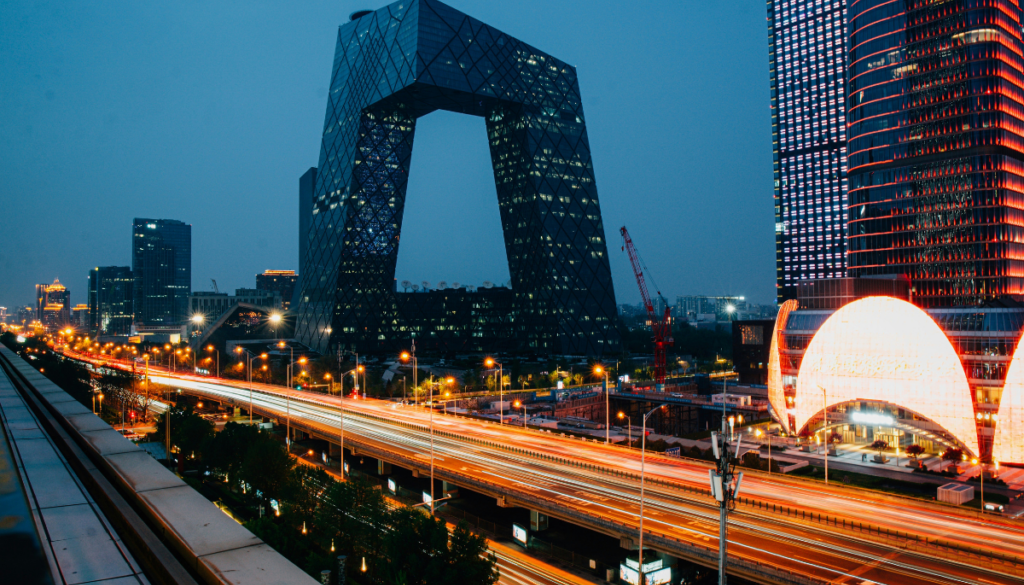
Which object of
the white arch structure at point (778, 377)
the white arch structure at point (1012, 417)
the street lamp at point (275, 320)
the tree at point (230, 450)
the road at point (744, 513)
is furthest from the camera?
the street lamp at point (275, 320)

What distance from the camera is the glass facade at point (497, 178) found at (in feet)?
487

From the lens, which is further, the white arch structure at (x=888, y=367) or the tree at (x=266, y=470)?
the white arch structure at (x=888, y=367)

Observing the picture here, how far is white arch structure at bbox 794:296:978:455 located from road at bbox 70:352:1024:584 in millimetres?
31597

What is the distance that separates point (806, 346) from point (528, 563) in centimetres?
6221

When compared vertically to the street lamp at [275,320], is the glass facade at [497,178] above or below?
above

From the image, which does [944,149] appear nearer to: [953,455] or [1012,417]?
[1012,417]

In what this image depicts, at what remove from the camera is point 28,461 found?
13023mm

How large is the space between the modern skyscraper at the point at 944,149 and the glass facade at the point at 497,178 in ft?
206

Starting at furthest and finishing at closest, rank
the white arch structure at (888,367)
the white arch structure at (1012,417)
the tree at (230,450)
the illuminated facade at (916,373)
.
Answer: the white arch structure at (888,367) < the illuminated facade at (916,373) < the white arch structure at (1012,417) < the tree at (230,450)

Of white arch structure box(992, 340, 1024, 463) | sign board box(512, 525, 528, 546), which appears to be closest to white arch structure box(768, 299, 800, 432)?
white arch structure box(992, 340, 1024, 463)

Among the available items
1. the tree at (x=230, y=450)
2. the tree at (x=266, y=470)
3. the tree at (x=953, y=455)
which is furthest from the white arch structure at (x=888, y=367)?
the tree at (x=230, y=450)

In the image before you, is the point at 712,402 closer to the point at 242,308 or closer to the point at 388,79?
the point at 388,79

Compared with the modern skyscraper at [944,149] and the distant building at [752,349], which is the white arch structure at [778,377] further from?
the modern skyscraper at [944,149]

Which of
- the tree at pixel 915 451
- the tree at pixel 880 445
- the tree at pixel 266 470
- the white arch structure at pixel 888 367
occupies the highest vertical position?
the white arch structure at pixel 888 367
